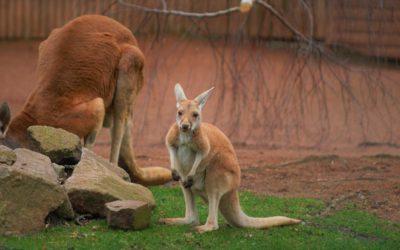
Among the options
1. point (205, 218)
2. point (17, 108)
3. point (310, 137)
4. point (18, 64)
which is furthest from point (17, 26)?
point (205, 218)

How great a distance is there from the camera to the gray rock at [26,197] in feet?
21.0

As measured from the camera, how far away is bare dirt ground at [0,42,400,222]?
340 inches

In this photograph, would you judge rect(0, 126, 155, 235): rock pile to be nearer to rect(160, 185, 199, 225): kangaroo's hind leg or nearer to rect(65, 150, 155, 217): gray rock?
rect(65, 150, 155, 217): gray rock

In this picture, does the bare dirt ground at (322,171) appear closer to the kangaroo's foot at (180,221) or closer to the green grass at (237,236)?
the green grass at (237,236)

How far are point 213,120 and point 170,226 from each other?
16.8 ft

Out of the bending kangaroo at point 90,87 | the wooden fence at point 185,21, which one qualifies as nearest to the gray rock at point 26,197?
the bending kangaroo at point 90,87

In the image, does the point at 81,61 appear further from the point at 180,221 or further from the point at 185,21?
the point at 185,21

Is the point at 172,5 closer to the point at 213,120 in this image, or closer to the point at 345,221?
the point at 213,120

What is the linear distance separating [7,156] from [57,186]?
470 millimetres

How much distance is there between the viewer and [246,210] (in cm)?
794

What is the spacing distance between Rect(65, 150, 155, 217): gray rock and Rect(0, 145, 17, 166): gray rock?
483mm

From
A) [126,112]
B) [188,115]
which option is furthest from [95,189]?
[126,112]

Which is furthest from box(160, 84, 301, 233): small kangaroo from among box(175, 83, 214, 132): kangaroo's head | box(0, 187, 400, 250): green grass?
box(0, 187, 400, 250): green grass

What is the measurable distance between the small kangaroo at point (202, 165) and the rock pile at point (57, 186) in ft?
1.22
